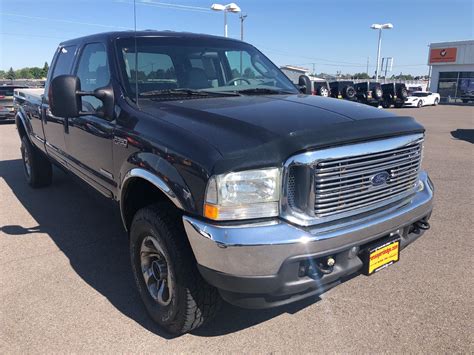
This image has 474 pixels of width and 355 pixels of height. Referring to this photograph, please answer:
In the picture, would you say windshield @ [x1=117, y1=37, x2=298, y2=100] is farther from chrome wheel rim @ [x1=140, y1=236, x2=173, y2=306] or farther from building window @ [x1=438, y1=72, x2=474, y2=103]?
building window @ [x1=438, y1=72, x2=474, y2=103]

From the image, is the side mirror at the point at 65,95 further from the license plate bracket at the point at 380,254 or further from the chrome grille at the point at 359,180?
the license plate bracket at the point at 380,254

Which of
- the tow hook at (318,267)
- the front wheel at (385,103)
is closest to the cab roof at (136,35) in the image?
the tow hook at (318,267)

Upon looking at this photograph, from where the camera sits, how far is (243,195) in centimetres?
221

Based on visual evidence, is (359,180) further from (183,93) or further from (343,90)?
(343,90)

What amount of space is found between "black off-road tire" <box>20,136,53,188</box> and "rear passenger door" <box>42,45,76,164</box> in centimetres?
119

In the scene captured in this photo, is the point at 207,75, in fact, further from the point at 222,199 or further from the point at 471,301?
the point at 471,301

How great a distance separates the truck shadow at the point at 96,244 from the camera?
9.91ft

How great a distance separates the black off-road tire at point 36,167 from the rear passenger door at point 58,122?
1193 mm

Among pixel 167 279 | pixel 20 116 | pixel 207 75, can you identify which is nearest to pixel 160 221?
pixel 167 279

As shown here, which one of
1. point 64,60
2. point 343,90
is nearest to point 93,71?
point 64,60

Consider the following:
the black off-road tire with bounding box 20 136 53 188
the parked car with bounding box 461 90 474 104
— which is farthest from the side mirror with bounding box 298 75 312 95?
the parked car with bounding box 461 90 474 104

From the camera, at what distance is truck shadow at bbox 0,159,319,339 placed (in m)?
3.02

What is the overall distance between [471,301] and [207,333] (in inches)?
79.6

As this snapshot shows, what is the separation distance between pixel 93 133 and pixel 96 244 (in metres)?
1.33
